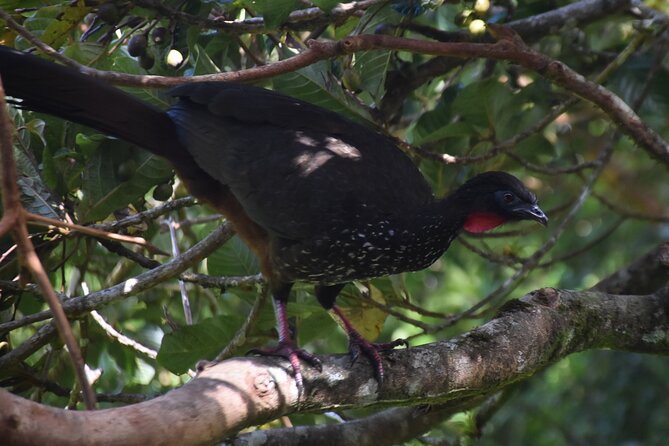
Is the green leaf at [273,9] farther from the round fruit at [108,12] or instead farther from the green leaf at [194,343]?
the green leaf at [194,343]

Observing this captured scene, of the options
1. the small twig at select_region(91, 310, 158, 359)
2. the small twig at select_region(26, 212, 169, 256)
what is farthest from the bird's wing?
the small twig at select_region(26, 212, 169, 256)

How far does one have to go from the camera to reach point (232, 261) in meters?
3.90

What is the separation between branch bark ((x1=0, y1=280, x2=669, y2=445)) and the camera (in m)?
1.80

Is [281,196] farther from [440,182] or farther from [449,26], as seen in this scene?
[449,26]

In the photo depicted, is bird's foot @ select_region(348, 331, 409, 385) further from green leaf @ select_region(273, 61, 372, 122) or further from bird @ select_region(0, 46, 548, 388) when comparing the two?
green leaf @ select_region(273, 61, 372, 122)

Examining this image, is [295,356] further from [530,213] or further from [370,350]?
[530,213]

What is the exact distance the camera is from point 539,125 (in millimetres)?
4074

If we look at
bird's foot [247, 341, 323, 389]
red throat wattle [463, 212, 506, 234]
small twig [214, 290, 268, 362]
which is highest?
bird's foot [247, 341, 323, 389]

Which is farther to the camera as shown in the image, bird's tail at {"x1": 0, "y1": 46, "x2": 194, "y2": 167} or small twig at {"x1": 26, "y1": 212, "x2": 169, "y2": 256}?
bird's tail at {"x1": 0, "y1": 46, "x2": 194, "y2": 167}

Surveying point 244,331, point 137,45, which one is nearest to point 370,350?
point 244,331

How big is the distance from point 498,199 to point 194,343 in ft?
4.47

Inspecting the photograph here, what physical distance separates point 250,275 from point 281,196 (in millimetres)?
513

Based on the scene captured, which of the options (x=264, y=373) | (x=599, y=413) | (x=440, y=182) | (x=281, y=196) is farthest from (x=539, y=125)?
(x=599, y=413)

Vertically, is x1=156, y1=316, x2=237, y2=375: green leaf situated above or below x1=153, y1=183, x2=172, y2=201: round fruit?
below
